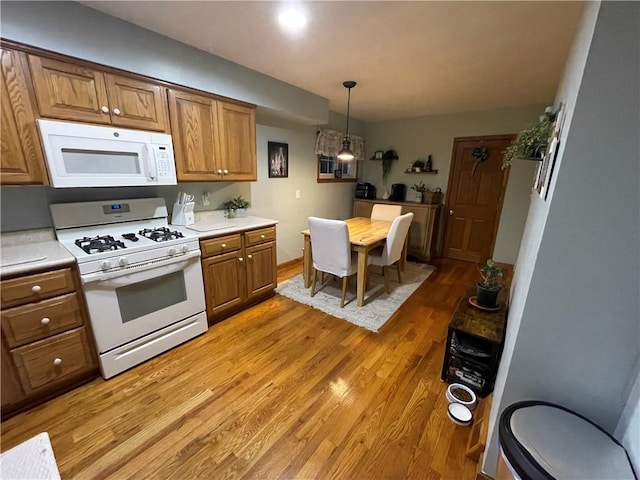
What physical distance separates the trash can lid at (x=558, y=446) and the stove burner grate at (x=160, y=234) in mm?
2209

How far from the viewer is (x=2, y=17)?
1.36 metres

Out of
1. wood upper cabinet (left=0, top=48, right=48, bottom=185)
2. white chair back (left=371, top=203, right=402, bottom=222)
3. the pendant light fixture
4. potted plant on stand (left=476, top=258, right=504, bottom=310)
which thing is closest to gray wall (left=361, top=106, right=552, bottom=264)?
white chair back (left=371, top=203, right=402, bottom=222)

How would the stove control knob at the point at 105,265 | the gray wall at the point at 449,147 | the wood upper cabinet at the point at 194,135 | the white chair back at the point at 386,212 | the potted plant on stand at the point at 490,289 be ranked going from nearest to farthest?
the stove control knob at the point at 105,265 < the potted plant on stand at the point at 490,289 < the wood upper cabinet at the point at 194,135 < the gray wall at the point at 449,147 < the white chair back at the point at 386,212

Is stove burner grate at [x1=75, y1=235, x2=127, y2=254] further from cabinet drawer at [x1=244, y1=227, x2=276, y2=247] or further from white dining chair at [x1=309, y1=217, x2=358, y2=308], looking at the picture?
white dining chair at [x1=309, y1=217, x2=358, y2=308]

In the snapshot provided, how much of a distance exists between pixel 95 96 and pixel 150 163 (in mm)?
482

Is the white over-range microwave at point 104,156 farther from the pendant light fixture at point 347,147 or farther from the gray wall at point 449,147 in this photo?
the gray wall at point 449,147

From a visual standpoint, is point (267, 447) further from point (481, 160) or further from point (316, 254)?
point (481, 160)

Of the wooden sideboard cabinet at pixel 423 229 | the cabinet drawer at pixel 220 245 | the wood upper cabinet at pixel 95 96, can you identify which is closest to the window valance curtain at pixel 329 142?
the wooden sideboard cabinet at pixel 423 229

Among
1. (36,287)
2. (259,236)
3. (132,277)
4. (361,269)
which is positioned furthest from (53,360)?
(361,269)

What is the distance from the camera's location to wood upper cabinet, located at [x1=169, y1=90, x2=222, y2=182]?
82.8 inches

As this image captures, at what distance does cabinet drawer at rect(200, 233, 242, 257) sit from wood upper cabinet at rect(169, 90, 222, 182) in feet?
1.83

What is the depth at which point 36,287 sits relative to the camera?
1461 mm

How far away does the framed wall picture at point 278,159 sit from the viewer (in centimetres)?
340


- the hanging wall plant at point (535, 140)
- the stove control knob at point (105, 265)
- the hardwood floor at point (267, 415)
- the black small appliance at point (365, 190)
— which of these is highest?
the hanging wall plant at point (535, 140)
